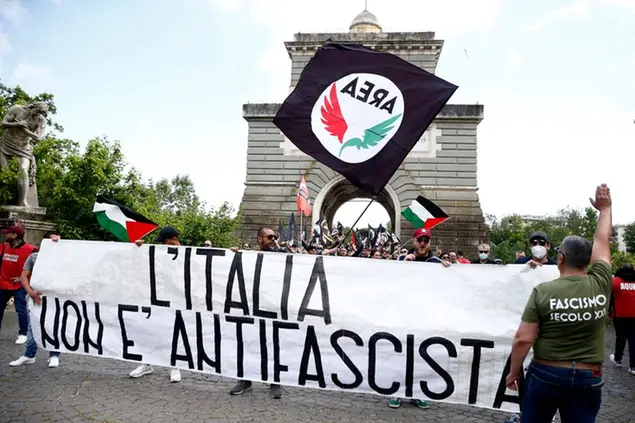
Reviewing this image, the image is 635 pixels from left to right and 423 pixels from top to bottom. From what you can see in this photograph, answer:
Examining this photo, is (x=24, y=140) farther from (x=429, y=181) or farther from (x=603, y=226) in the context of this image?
(x=429, y=181)

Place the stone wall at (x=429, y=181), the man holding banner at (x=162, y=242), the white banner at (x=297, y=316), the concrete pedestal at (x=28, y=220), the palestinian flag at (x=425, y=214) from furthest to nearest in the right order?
the stone wall at (x=429, y=181)
the concrete pedestal at (x=28, y=220)
the palestinian flag at (x=425, y=214)
the man holding banner at (x=162, y=242)
the white banner at (x=297, y=316)

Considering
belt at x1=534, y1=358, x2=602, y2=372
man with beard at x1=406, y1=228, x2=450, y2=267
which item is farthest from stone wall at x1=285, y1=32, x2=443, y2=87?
belt at x1=534, y1=358, x2=602, y2=372

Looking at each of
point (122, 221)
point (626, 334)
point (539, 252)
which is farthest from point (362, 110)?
point (626, 334)

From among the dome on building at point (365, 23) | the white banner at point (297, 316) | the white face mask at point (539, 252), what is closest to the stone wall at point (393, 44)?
the dome on building at point (365, 23)

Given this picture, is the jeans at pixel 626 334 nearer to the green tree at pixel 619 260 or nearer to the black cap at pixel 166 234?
the black cap at pixel 166 234

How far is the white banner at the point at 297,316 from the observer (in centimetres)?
444

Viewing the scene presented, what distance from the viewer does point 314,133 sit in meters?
4.89

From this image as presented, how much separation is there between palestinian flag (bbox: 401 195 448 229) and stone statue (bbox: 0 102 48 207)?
11.0 metres

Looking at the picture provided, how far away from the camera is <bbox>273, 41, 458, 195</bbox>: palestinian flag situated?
4559 mm

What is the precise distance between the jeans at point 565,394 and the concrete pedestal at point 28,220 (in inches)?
496

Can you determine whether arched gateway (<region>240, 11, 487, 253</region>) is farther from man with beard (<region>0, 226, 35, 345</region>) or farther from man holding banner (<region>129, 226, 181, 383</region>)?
man holding banner (<region>129, 226, 181, 383</region>)

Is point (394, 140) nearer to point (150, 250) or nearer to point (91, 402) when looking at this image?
point (150, 250)

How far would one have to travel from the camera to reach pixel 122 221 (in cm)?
601

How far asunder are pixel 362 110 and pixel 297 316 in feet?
7.33
